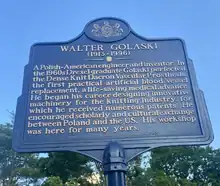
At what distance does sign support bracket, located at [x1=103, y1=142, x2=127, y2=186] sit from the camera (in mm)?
4227

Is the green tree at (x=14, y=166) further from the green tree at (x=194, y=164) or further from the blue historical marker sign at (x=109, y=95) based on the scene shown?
the blue historical marker sign at (x=109, y=95)

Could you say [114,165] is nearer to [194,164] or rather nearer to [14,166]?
[194,164]

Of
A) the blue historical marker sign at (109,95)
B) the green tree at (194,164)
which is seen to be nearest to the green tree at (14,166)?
the green tree at (194,164)

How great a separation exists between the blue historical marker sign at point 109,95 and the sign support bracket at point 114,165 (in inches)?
6.4

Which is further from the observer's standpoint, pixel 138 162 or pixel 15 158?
pixel 15 158

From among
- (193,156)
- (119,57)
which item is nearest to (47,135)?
(119,57)

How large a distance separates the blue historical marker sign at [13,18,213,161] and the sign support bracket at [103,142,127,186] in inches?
6.4

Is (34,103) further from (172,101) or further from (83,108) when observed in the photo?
(172,101)

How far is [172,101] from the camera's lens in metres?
4.89

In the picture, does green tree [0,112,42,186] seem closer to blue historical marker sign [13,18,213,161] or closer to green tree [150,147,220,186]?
green tree [150,147,220,186]

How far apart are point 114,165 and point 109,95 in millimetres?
1219

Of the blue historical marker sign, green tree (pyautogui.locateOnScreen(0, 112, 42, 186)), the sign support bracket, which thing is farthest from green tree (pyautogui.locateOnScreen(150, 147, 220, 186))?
the sign support bracket

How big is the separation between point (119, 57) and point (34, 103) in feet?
5.79

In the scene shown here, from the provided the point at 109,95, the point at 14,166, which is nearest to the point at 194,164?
the point at 14,166
